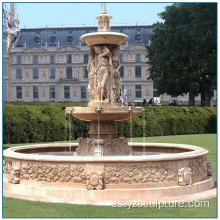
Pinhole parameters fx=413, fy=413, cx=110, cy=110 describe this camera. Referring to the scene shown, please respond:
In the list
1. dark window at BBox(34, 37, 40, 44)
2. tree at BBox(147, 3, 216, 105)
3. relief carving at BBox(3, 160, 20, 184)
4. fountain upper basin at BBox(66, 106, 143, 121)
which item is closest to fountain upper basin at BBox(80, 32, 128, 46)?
fountain upper basin at BBox(66, 106, 143, 121)

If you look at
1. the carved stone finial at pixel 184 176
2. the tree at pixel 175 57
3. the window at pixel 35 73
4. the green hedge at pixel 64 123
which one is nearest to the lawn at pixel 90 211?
the carved stone finial at pixel 184 176

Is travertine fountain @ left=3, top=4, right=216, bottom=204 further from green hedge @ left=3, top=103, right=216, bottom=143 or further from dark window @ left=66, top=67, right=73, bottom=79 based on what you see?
dark window @ left=66, top=67, right=73, bottom=79

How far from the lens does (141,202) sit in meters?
8.35

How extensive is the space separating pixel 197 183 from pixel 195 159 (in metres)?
0.54

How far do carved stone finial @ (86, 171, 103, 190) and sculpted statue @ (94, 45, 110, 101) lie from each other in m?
2.59

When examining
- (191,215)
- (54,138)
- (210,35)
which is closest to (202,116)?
(210,35)

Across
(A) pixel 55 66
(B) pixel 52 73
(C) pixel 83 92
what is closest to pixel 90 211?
(C) pixel 83 92

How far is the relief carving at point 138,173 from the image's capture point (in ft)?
28.4

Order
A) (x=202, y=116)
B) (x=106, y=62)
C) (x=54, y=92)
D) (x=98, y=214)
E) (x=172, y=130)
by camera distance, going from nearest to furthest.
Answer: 1. (x=98, y=214)
2. (x=106, y=62)
3. (x=172, y=130)
4. (x=202, y=116)
5. (x=54, y=92)

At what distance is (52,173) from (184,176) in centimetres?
286

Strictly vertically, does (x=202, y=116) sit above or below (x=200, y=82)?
below

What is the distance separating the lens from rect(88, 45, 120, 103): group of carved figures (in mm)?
10555

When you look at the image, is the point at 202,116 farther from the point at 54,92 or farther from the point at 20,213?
the point at 54,92

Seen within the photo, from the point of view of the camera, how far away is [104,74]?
34.6ft
